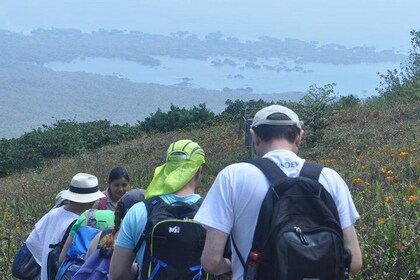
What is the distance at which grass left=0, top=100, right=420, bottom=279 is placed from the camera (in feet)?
16.8

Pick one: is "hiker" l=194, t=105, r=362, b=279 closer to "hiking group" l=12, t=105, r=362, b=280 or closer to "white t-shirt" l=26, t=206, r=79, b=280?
"hiking group" l=12, t=105, r=362, b=280

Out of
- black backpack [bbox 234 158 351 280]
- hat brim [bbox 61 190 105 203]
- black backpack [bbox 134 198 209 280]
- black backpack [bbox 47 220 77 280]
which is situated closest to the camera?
black backpack [bbox 234 158 351 280]

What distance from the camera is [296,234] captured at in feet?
10.4

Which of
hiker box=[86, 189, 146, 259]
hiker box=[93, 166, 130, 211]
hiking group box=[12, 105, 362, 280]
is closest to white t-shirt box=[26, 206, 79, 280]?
hiker box=[86, 189, 146, 259]

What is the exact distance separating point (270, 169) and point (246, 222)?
0.84ft

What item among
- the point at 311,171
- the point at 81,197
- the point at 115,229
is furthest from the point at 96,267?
the point at 311,171

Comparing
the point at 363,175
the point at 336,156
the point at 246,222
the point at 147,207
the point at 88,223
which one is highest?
the point at 246,222

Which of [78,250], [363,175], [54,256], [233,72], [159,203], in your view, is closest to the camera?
[159,203]

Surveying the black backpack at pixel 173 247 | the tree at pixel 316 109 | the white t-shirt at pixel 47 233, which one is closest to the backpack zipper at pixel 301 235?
the black backpack at pixel 173 247

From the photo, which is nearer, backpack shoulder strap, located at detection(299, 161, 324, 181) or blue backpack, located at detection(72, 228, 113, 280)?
backpack shoulder strap, located at detection(299, 161, 324, 181)

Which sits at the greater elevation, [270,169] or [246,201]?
[270,169]

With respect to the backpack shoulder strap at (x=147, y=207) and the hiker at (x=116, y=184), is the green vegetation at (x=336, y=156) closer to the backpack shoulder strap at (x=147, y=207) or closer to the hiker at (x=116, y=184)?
the hiker at (x=116, y=184)

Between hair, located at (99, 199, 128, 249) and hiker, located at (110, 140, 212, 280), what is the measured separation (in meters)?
0.21

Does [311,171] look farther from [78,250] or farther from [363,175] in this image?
[363,175]
